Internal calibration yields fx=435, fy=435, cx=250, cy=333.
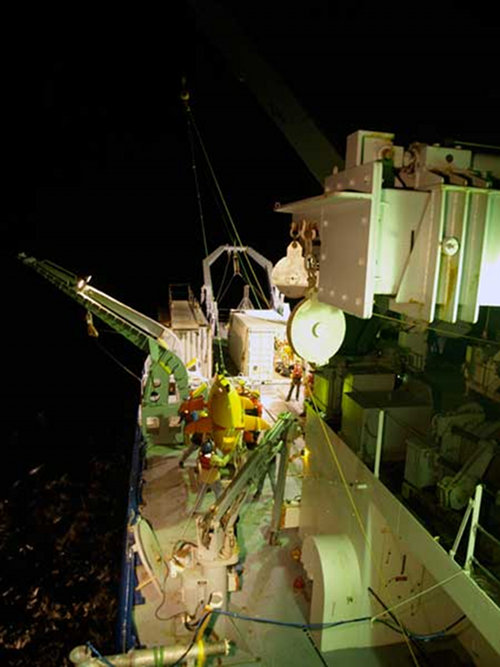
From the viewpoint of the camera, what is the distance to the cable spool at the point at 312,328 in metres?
4.55

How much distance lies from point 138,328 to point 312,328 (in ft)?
31.9

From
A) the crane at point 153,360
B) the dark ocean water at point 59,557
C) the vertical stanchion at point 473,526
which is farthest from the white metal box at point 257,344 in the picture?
the vertical stanchion at point 473,526

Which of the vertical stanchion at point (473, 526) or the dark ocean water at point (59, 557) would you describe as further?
the dark ocean water at point (59, 557)

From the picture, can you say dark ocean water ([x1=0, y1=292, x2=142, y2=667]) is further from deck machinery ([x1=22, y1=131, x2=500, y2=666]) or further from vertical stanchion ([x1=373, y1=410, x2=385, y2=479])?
vertical stanchion ([x1=373, y1=410, x2=385, y2=479])

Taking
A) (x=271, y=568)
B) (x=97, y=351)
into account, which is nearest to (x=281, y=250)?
(x=97, y=351)

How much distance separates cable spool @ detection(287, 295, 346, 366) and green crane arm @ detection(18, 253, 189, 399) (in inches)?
324

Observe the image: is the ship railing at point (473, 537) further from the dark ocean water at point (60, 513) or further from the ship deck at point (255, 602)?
the dark ocean water at point (60, 513)

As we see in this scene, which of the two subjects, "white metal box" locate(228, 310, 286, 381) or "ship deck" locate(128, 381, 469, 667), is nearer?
"ship deck" locate(128, 381, 469, 667)

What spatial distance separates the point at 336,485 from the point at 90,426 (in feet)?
77.0

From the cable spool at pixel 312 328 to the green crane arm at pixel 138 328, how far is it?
8.23 m

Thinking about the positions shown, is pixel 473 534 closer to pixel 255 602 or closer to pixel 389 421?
pixel 389 421

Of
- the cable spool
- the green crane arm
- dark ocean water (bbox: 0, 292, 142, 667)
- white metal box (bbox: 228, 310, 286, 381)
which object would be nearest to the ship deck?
dark ocean water (bbox: 0, 292, 142, 667)

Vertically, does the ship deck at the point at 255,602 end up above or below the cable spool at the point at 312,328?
below

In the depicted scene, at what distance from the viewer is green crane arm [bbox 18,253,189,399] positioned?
1241cm
